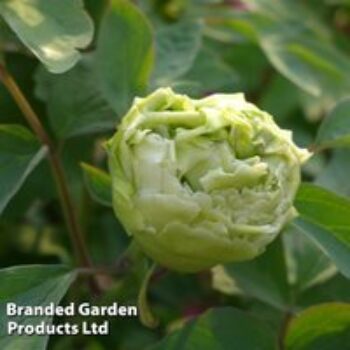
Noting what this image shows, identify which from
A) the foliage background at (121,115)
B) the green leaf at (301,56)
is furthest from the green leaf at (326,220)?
the green leaf at (301,56)

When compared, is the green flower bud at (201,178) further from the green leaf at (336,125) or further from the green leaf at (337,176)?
the green leaf at (337,176)

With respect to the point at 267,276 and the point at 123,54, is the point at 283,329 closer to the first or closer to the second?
the point at 267,276

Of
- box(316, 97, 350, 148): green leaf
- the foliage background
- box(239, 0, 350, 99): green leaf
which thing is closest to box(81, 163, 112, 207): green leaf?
the foliage background

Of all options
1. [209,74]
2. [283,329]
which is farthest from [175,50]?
[283,329]

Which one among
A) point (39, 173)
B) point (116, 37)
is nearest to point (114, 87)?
point (116, 37)

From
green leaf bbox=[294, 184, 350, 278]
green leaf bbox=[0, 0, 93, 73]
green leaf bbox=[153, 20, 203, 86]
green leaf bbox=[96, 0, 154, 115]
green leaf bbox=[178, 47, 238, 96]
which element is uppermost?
green leaf bbox=[0, 0, 93, 73]

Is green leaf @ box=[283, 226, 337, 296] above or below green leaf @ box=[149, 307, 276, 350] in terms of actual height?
below

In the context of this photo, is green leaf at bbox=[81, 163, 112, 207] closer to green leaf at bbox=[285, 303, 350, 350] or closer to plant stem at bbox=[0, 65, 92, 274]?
plant stem at bbox=[0, 65, 92, 274]
